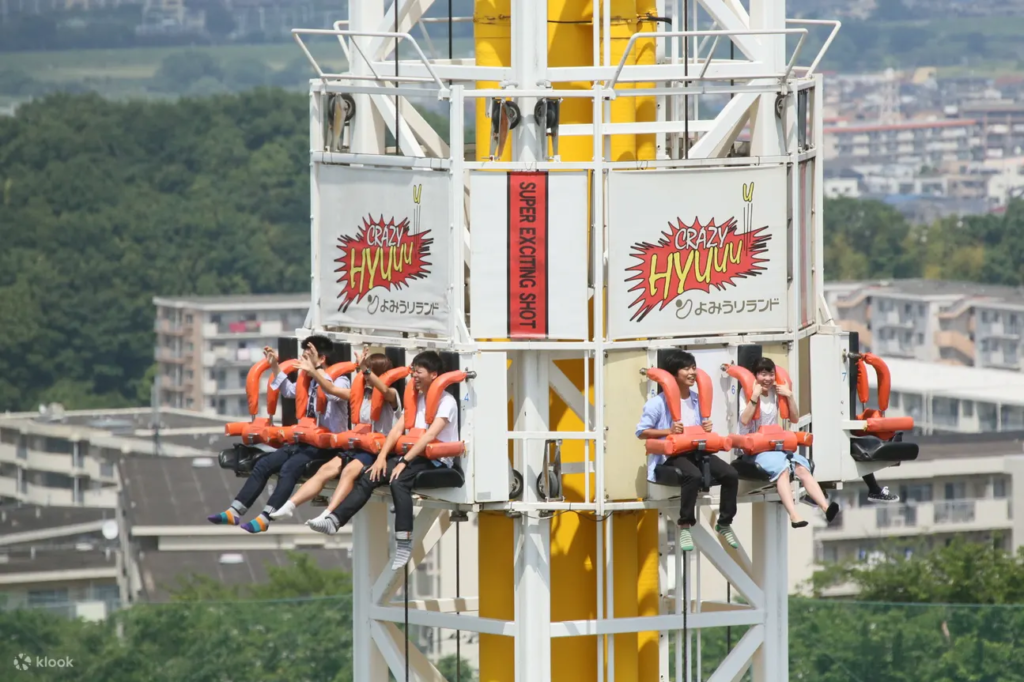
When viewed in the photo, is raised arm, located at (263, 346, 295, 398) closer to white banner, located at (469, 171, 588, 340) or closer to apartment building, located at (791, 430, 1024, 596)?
white banner, located at (469, 171, 588, 340)

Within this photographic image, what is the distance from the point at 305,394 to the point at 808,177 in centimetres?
632

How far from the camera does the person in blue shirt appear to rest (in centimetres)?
2914

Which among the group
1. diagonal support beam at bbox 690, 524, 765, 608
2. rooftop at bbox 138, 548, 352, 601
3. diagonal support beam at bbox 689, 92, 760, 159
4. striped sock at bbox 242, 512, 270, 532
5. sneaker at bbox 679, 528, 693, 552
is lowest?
rooftop at bbox 138, 548, 352, 601

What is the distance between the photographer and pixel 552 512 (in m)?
30.2

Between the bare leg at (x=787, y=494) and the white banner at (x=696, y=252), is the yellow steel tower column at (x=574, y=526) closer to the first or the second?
the white banner at (x=696, y=252)

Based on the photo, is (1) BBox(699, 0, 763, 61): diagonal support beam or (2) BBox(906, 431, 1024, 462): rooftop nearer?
(1) BBox(699, 0, 763, 61): diagonal support beam

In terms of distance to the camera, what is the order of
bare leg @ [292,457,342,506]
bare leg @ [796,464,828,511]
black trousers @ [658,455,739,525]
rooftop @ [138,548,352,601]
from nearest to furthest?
black trousers @ [658,455,739,525], bare leg @ [796,464,828,511], bare leg @ [292,457,342,506], rooftop @ [138,548,352,601]

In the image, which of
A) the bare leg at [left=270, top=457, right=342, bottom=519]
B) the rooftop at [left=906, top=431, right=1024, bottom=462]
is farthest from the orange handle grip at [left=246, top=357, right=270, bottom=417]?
the rooftop at [left=906, top=431, right=1024, bottom=462]

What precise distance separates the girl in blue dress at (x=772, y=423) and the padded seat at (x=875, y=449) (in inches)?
59.6

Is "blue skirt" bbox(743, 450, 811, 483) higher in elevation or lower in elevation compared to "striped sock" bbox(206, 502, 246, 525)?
higher

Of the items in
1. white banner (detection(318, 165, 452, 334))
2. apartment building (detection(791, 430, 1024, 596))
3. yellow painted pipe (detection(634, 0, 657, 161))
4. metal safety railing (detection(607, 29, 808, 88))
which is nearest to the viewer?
metal safety railing (detection(607, 29, 808, 88))

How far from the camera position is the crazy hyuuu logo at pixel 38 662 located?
73125 millimetres

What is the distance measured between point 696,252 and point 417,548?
5.31m

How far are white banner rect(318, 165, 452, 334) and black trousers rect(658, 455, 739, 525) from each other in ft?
9.97
